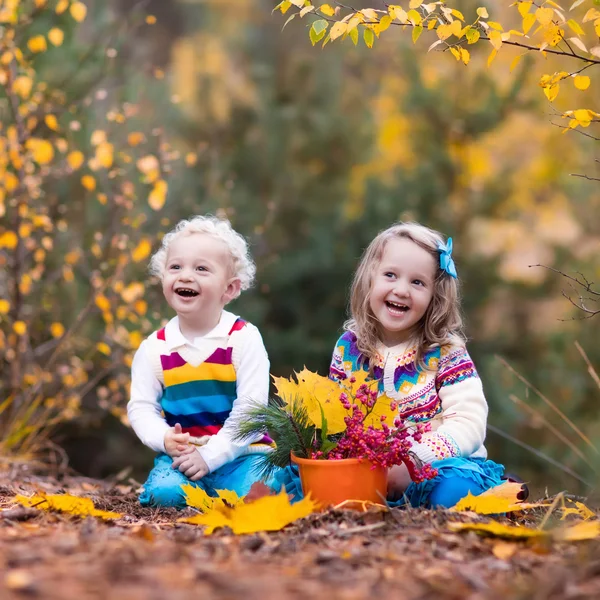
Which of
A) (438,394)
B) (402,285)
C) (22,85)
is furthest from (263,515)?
(22,85)

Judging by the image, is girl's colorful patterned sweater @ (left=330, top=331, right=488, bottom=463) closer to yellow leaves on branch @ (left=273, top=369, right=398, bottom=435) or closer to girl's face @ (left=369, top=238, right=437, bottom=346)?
girl's face @ (left=369, top=238, right=437, bottom=346)

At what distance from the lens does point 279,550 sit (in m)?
1.88

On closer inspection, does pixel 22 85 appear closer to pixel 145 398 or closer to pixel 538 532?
pixel 145 398

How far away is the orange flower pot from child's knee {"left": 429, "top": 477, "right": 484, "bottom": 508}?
29 centimetres

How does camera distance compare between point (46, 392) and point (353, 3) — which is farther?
point (353, 3)

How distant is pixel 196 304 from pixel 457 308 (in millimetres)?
917

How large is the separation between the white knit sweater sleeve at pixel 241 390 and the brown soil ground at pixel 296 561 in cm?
52

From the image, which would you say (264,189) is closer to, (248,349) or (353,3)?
(353,3)

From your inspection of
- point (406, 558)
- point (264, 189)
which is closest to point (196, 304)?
point (406, 558)

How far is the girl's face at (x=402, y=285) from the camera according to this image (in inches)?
112

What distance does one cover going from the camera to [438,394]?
9.25 ft

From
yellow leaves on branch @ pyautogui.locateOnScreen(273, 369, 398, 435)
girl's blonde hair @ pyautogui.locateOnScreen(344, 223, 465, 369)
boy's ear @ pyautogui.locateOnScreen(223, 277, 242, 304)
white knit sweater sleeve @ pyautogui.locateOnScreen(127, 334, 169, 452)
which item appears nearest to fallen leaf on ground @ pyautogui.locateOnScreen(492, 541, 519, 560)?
yellow leaves on branch @ pyautogui.locateOnScreen(273, 369, 398, 435)

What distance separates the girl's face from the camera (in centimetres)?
285

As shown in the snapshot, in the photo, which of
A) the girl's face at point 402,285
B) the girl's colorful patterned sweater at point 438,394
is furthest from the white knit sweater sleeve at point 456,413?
the girl's face at point 402,285
